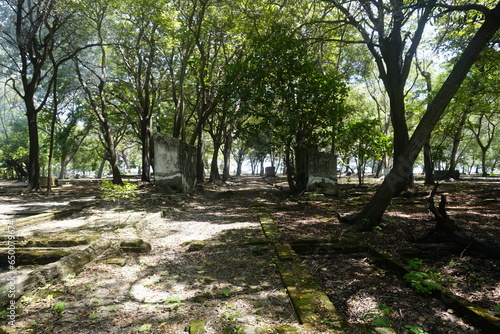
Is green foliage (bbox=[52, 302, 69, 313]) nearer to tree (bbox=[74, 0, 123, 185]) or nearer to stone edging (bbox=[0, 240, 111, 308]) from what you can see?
stone edging (bbox=[0, 240, 111, 308])

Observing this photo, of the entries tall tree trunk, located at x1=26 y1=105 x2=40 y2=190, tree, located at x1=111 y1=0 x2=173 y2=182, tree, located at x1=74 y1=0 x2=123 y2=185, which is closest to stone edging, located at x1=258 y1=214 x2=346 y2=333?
tree, located at x1=111 y1=0 x2=173 y2=182

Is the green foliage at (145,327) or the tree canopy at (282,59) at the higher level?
the tree canopy at (282,59)

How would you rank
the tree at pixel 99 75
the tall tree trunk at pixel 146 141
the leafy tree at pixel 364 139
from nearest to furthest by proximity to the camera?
the leafy tree at pixel 364 139
the tree at pixel 99 75
the tall tree trunk at pixel 146 141

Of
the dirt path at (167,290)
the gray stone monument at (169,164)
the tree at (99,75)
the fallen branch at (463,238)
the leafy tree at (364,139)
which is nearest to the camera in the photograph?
the dirt path at (167,290)

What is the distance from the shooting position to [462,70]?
4.76 m

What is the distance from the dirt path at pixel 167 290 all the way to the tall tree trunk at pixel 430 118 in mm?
2347

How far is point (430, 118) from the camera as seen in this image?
5066 mm

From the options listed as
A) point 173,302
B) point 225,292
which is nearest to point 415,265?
point 225,292

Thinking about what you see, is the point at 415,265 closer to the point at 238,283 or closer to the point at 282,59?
the point at 238,283

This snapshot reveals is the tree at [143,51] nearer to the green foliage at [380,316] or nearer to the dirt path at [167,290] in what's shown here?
the dirt path at [167,290]

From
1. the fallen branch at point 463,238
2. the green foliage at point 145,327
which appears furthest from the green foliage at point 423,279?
the green foliage at point 145,327

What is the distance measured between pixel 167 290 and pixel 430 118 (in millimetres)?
4956

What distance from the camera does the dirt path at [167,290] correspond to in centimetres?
267

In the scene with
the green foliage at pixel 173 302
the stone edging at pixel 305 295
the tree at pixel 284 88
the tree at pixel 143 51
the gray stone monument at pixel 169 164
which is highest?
the tree at pixel 143 51
